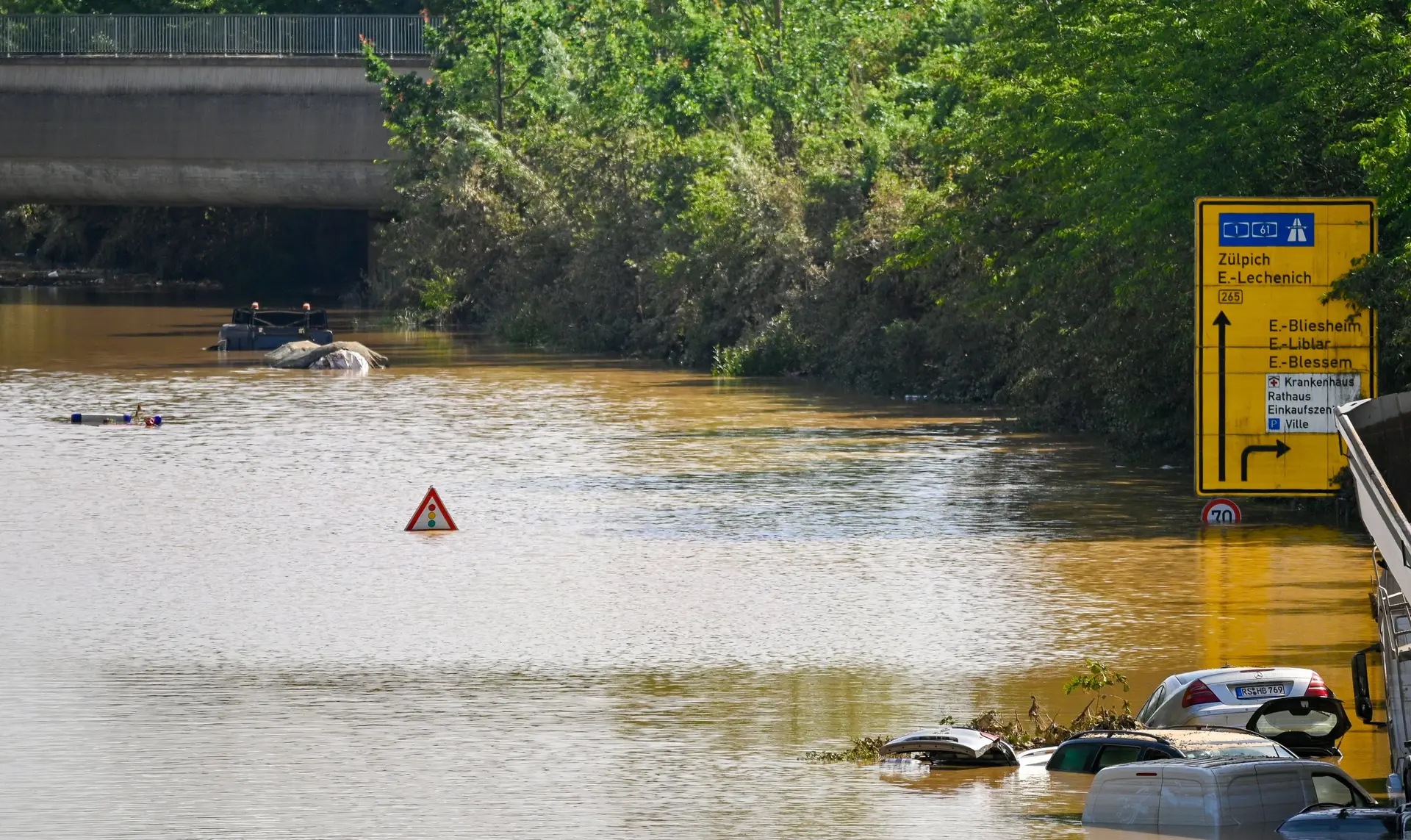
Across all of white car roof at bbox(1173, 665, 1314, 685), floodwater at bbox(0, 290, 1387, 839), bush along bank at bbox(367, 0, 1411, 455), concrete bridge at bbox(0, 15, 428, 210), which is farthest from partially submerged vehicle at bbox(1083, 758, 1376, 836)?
concrete bridge at bbox(0, 15, 428, 210)

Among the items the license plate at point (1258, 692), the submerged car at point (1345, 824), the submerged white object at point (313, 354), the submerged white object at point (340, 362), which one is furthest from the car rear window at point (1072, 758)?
the submerged white object at point (340, 362)

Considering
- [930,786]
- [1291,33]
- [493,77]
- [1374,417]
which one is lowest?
[930,786]

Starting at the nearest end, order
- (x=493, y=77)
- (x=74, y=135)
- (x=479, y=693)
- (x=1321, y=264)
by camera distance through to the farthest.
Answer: (x=479, y=693) < (x=1321, y=264) < (x=493, y=77) < (x=74, y=135)

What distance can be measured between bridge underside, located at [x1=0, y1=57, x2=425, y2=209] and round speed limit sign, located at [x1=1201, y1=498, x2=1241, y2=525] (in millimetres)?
50794

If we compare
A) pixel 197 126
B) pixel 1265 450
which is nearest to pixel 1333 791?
pixel 1265 450

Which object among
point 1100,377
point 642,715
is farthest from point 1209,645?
point 1100,377

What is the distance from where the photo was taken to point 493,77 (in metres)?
Answer: 70.4

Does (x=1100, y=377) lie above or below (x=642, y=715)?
above

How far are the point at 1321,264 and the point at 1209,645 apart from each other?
141 inches

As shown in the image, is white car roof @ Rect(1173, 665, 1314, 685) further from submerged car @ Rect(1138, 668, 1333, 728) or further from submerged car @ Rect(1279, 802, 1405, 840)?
submerged car @ Rect(1279, 802, 1405, 840)

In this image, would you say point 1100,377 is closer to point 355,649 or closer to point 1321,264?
point 1321,264

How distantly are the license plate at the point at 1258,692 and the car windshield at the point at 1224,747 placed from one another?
1158 mm

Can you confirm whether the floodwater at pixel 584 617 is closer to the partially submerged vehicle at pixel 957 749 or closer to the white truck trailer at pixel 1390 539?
the partially submerged vehicle at pixel 957 749

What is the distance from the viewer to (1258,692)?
15727mm
